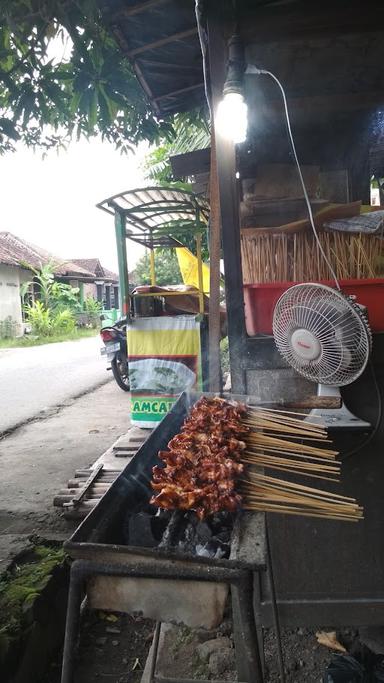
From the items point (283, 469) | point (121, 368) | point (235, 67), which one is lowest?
point (121, 368)

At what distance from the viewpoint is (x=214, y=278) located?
3.82m

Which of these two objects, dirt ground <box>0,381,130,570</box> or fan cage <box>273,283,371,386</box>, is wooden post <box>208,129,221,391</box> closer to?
fan cage <box>273,283,371,386</box>

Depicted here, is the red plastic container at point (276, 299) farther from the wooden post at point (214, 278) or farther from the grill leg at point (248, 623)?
the grill leg at point (248, 623)

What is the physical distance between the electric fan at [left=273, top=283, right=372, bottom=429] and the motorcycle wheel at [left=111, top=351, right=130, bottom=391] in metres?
7.04

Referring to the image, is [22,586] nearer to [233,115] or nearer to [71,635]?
[71,635]

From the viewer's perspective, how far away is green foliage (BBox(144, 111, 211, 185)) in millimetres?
6066

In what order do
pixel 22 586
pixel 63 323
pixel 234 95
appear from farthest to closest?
pixel 63 323 < pixel 22 586 < pixel 234 95

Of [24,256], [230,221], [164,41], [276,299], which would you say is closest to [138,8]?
[164,41]

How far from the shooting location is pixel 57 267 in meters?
26.4

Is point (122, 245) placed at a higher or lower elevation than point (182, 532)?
higher

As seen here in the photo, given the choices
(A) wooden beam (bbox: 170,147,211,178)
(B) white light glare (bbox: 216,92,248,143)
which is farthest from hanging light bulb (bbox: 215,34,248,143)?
(A) wooden beam (bbox: 170,147,211,178)

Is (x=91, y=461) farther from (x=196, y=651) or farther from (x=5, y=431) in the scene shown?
(x=196, y=651)

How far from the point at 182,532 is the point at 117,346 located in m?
7.51

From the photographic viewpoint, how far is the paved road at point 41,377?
8.69 m
